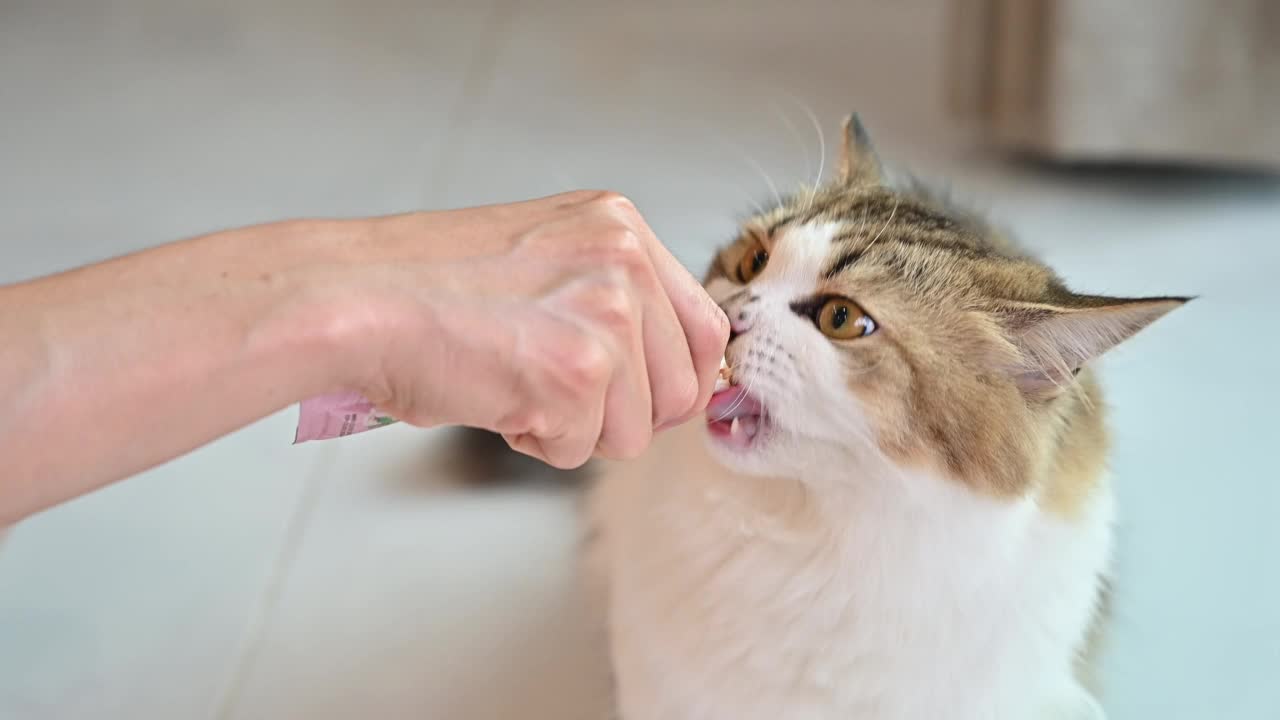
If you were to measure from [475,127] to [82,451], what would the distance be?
1.63m

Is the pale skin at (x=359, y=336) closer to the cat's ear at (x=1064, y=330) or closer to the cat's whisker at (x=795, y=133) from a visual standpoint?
the cat's ear at (x=1064, y=330)

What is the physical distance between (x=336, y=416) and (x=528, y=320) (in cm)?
18

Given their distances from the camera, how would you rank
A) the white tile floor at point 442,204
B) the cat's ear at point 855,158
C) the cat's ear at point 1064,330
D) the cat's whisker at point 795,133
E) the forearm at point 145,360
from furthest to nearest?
1. the cat's whisker at point 795,133
2. the white tile floor at point 442,204
3. the cat's ear at point 855,158
4. the cat's ear at point 1064,330
5. the forearm at point 145,360

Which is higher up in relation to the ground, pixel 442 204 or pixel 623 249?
pixel 623 249

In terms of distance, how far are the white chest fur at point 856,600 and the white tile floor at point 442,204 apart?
0.92 ft

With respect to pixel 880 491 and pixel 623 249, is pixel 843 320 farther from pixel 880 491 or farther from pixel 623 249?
pixel 623 249

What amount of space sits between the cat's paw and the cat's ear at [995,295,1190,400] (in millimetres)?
Answer: 352

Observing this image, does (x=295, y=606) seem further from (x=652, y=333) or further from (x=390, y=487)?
(x=652, y=333)

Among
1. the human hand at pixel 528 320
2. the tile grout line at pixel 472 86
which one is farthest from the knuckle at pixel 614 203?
the tile grout line at pixel 472 86

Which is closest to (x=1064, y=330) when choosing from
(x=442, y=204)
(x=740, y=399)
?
(x=740, y=399)

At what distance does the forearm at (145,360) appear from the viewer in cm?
61

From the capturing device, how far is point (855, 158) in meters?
1.17

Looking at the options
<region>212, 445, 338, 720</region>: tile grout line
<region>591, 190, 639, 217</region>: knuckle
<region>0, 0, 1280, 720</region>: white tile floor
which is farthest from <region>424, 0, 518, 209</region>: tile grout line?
<region>591, 190, 639, 217</region>: knuckle

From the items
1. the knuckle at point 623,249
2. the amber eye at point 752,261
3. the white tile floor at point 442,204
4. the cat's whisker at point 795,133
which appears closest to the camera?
the knuckle at point 623,249
